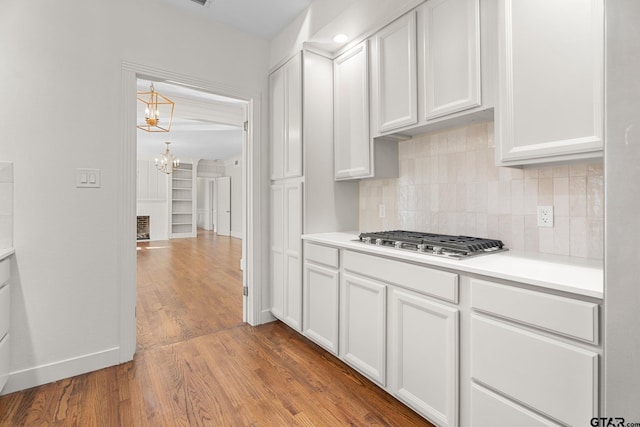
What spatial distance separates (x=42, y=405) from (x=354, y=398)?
1.77 m

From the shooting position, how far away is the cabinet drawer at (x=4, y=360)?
5.67ft

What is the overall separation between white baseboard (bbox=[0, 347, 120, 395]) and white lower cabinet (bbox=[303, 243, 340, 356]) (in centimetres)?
140

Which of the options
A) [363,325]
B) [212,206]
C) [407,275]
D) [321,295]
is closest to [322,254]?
[321,295]

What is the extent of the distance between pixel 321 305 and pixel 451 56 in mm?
1811

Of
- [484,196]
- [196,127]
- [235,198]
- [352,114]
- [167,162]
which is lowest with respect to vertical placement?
[484,196]

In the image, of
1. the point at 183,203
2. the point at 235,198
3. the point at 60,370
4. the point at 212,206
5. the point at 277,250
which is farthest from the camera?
the point at 212,206

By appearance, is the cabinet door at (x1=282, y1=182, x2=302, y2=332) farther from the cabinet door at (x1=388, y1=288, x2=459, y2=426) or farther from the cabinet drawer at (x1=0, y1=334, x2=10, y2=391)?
the cabinet drawer at (x1=0, y1=334, x2=10, y2=391)

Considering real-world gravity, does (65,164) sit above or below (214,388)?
above

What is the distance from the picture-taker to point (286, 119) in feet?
9.04

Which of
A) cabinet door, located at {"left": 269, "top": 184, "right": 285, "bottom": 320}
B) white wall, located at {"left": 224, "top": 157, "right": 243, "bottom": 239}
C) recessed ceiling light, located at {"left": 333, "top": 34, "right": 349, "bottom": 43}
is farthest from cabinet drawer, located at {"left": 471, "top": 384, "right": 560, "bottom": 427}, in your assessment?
white wall, located at {"left": 224, "top": 157, "right": 243, "bottom": 239}

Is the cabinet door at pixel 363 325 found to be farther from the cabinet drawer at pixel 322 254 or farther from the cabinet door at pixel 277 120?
the cabinet door at pixel 277 120

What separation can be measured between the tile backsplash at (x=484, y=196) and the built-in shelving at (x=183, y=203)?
28.7 ft

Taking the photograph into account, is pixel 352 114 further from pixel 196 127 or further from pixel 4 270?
pixel 196 127

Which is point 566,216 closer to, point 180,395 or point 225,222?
point 180,395
